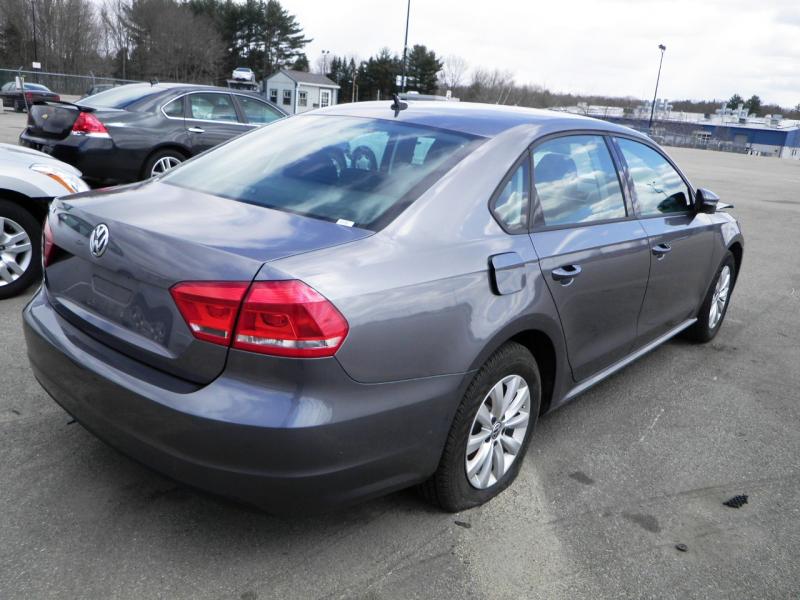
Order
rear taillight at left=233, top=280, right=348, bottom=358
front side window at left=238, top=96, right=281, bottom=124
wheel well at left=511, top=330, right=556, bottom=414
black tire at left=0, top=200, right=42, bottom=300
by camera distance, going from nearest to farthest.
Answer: rear taillight at left=233, top=280, right=348, bottom=358 < wheel well at left=511, top=330, right=556, bottom=414 < black tire at left=0, top=200, right=42, bottom=300 < front side window at left=238, top=96, right=281, bottom=124

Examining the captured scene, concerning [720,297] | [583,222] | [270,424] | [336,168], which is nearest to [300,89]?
[720,297]

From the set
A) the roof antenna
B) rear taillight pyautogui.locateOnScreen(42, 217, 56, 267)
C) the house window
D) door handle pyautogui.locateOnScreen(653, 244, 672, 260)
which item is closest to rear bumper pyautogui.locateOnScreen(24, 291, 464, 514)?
rear taillight pyautogui.locateOnScreen(42, 217, 56, 267)

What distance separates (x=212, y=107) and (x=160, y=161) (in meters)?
1.30

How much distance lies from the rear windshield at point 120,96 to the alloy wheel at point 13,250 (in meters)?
3.88

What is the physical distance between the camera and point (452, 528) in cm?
279

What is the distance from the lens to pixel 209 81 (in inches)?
3044

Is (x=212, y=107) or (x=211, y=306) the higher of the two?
(x=212, y=107)

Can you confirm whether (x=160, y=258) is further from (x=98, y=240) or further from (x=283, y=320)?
(x=283, y=320)

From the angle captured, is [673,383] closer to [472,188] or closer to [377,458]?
[472,188]

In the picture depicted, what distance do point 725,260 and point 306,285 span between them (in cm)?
408

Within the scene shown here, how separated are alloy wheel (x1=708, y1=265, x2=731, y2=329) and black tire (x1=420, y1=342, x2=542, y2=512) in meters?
2.80

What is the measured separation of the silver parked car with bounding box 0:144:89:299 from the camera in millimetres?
4996

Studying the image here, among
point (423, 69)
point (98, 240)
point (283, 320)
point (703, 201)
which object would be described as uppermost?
point (423, 69)

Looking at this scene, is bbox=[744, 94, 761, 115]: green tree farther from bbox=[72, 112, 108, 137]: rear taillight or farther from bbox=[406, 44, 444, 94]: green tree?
bbox=[72, 112, 108, 137]: rear taillight
